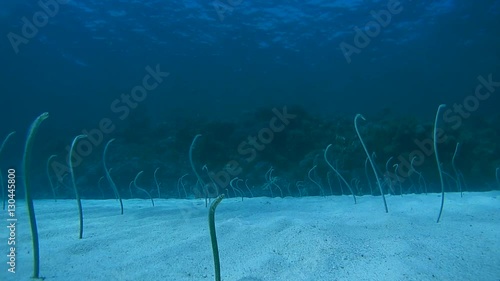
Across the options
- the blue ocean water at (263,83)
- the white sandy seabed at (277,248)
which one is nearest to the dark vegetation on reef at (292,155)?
the blue ocean water at (263,83)

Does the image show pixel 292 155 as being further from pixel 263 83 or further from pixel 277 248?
pixel 263 83

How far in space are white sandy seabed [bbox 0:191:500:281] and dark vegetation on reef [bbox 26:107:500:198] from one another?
17.5 ft

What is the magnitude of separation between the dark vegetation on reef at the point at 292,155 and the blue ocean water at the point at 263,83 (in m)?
0.08

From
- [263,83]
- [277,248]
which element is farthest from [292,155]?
[263,83]

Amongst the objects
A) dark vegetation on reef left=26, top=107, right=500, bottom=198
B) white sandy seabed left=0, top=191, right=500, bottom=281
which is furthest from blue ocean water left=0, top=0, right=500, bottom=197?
white sandy seabed left=0, top=191, right=500, bottom=281

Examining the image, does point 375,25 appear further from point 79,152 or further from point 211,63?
point 79,152

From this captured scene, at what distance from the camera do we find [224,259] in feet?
8.42

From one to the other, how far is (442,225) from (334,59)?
36.3 meters

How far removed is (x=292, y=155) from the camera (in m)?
14.9

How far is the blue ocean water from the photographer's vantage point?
1299cm

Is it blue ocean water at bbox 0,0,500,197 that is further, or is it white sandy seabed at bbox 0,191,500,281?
blue ocean water at bbox 0,0,500,197

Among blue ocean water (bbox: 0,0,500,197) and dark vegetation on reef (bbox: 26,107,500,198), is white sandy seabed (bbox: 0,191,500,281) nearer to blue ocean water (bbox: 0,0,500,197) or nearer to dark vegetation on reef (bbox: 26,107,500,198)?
blue ocean water (bbox: 0,0,500,197)

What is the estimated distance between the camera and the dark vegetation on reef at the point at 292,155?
12180 millimetres

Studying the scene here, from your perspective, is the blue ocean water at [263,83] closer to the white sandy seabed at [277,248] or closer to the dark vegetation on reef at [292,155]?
the dark vegetation on reef at [292,155]
